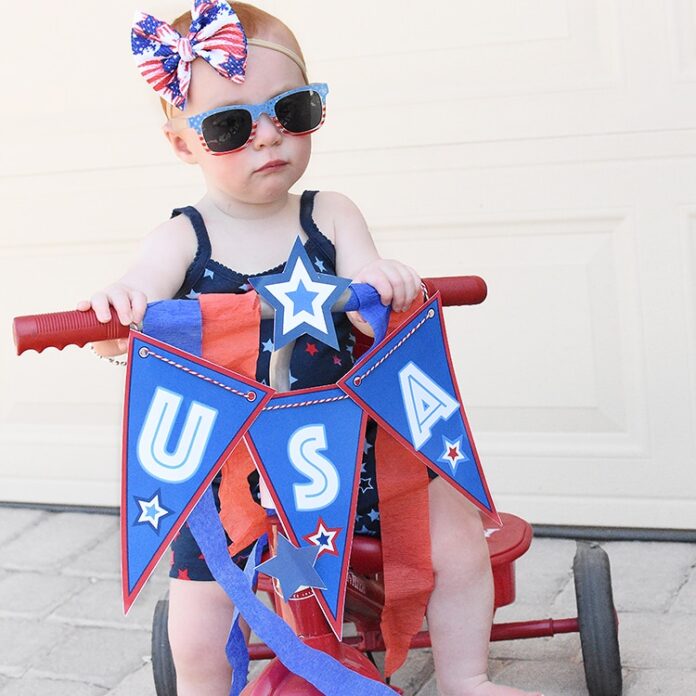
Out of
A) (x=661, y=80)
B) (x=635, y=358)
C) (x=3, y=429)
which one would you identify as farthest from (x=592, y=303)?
(x=3, y=429)

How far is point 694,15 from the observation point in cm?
280

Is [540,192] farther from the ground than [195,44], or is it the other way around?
[195,44]

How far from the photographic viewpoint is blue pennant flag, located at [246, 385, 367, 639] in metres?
1.59

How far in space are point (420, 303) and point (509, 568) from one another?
0.63 m

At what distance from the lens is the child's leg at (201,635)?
1.91m

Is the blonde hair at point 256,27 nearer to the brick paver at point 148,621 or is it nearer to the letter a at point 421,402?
the letter a at point 421,402

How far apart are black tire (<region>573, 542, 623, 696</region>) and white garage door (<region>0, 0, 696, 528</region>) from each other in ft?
2.99

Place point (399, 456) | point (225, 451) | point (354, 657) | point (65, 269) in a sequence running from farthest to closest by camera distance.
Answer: point (65, 269) → point (399, 456) → point (354, 657) → point (225, 451)

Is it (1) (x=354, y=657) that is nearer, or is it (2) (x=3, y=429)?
(1) (x=354, y=657)

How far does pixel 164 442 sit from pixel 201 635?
1.62ft

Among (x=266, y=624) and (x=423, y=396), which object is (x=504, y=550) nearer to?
(x=423, y=396)

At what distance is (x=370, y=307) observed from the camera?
1688mm

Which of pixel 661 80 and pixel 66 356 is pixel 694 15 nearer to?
pixel 661 80

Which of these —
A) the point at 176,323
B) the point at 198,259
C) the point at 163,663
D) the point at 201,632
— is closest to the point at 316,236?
the point at 198,259
